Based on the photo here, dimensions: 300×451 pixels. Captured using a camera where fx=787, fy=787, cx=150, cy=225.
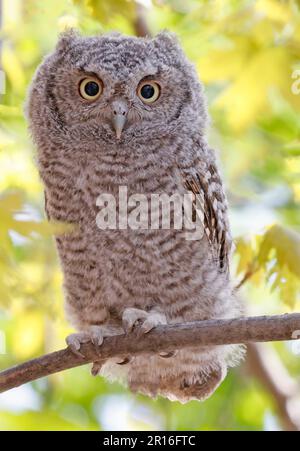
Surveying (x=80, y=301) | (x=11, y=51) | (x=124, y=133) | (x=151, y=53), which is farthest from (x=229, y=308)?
(x=11, y=51)

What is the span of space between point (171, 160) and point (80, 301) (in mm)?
707

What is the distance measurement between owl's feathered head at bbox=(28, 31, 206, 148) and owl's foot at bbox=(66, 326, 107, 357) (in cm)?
78

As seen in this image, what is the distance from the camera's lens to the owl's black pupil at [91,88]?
10.5 ft

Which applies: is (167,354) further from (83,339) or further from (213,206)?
(213,206)

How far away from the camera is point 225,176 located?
482 centimetres

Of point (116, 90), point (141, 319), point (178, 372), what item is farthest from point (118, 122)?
point (178, 372)

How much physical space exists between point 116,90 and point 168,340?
1.05m

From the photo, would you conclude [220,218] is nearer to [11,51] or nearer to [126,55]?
[126,55]

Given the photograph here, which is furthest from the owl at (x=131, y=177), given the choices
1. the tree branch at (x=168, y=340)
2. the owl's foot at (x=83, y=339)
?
the tree branch at (x=168, y=340)

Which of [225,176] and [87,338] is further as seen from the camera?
[225,176]

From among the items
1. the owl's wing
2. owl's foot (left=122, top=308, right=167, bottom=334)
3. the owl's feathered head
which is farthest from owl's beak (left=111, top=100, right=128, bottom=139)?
owl's foot (left=122, top=308, right=167, bottom=334)

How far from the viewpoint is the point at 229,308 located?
3395 millimetres

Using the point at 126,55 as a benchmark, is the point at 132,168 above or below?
below

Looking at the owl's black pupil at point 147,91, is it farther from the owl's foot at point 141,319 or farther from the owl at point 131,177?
the owl's foot at point 141,319
